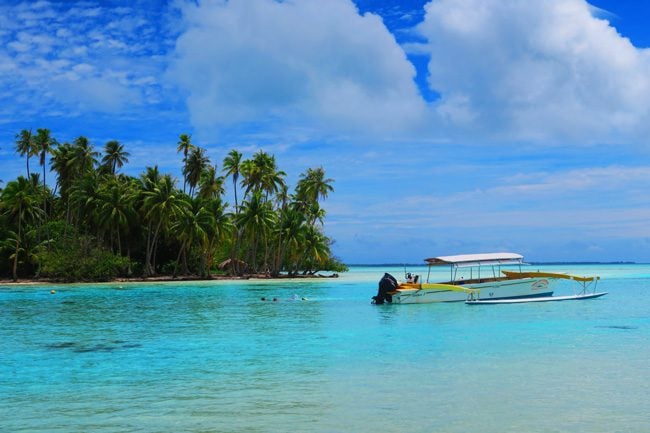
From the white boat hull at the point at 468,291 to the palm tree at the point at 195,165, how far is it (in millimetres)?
45433

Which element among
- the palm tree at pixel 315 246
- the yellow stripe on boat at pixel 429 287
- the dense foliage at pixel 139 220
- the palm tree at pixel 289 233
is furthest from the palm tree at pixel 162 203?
the yellow stripe on boat at pixel 429 287

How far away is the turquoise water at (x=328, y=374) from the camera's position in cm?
1016

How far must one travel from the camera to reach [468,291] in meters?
35.3

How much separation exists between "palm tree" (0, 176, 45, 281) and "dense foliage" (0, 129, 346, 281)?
104 millimetres

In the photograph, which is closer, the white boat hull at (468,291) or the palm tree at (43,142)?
the white boat hull at (468,291)

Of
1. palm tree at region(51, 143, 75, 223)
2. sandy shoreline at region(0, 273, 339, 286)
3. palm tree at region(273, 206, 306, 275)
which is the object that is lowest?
sandy shoreline at region(0, 273, 339, 286)

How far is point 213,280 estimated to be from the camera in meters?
71.6

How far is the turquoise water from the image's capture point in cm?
1016

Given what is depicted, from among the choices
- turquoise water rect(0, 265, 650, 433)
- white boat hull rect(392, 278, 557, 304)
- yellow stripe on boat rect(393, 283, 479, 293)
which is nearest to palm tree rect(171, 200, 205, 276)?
yellow stripe on boat rect(393, 283, 479, 293)

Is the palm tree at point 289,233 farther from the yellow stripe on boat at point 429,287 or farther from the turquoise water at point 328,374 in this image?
the turquoise water at point 328,374

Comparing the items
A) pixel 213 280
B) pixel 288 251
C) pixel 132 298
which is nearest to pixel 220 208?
pixel 213 280

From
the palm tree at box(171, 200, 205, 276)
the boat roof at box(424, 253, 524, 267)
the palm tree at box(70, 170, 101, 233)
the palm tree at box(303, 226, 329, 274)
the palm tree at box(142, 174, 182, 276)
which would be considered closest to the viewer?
the boat roof at box(424, 253, 524, 267)

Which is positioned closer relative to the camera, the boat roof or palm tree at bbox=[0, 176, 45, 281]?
the boat roof

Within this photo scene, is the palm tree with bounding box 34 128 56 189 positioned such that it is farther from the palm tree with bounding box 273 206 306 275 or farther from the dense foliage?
the palm tree with bounding box 273 206 306 275
